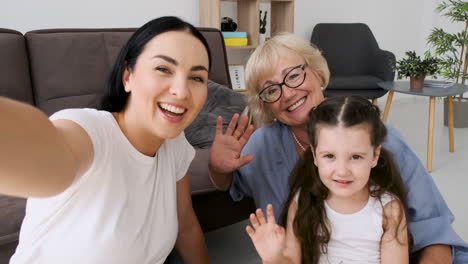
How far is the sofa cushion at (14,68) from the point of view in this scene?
1936mm

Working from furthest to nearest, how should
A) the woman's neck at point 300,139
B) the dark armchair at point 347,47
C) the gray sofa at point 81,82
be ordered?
the dark armchair at point 347,47 < the gray sofa at point 81,82 < the woman's neck at point 300,139

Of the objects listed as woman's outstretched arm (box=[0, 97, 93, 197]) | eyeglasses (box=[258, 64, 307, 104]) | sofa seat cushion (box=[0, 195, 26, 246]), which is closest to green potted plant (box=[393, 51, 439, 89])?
eyeglasses (box=[258, 64, 307, 104])

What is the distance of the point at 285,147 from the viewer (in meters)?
1.45

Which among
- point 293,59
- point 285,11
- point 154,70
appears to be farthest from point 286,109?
point 285,11

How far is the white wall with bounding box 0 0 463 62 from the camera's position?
2967mm

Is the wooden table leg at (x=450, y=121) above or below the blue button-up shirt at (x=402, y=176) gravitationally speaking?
below

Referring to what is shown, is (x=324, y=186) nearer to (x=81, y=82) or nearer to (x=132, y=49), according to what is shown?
(x=132, y=49)

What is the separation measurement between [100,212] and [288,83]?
725mm

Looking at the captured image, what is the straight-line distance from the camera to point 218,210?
1852mm

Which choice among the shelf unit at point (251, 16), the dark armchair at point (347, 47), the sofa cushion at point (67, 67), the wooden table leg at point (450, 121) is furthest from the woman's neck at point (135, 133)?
the dark armchair at point (347, 47)

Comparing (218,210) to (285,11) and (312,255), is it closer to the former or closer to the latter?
(312,255)

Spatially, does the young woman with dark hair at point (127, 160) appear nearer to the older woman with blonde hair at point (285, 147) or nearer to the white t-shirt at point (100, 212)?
the white t-shirt at point (100, 212)

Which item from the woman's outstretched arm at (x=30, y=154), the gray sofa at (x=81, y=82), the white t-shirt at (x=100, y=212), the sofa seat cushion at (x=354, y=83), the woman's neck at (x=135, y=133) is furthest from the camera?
the sofa seat cushion at (x=354, y=83)

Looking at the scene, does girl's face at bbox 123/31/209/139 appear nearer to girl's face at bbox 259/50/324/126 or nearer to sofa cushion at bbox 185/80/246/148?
girl's face at bbox 259/50/324/126
